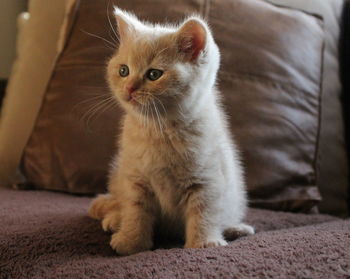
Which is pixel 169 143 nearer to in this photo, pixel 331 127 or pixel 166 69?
pixel 166 69

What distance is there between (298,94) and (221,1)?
1.25ft

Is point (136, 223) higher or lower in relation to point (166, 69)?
lower

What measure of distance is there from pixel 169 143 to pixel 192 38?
235mm

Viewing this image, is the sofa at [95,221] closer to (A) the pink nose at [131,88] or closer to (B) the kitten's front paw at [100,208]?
(B) the kitten's front paw at [100,208]

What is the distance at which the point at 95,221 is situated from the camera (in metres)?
1.02

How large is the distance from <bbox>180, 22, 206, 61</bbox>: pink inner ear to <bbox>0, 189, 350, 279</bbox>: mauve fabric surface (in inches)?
16.6

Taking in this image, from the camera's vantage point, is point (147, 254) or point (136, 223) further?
point (136, 223)

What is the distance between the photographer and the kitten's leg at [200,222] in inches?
35.9

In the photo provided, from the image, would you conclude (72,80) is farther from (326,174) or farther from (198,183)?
(326,174)

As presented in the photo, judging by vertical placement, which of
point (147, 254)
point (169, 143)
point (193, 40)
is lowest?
point (147, 254)

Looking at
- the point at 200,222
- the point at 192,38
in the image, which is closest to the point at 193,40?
the point at 192,38

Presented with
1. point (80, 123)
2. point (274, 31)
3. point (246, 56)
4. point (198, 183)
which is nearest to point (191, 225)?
point (198, 183)

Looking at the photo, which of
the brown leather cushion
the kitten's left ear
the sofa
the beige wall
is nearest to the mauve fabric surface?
the sofa

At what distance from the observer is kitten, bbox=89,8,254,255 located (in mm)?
906
